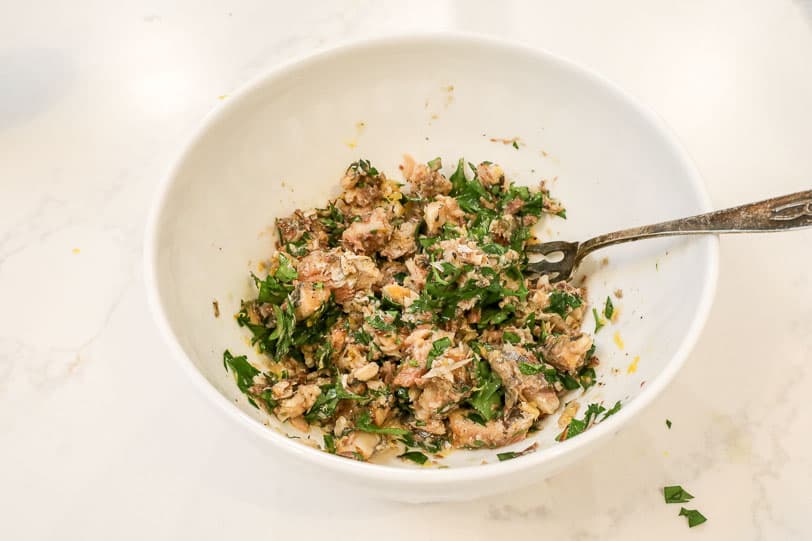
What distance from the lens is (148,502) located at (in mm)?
1669

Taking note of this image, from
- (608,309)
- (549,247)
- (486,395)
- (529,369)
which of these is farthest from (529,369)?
(549,247)

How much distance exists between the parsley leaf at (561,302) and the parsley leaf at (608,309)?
2.8 inches

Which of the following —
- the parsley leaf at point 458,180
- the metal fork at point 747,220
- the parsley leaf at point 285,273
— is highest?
the metal fork at point 747,220

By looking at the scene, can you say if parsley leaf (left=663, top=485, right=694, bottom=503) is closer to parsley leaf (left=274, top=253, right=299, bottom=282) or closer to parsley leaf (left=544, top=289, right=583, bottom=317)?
parsley leaf (left=544, top=289, right=583, bottom=317)

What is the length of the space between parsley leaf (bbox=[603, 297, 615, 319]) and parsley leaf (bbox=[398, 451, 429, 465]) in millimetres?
651

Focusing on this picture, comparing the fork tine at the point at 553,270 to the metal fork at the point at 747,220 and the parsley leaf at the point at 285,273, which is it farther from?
the parsley leaf at the point at 285,273

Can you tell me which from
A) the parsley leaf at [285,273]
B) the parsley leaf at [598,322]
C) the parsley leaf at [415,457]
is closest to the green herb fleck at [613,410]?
the parsley leaf at [598,322]

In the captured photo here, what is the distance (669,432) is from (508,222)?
2.49 feet

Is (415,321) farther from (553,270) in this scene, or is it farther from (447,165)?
(447,165)

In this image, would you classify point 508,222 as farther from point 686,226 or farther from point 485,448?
point 485,448

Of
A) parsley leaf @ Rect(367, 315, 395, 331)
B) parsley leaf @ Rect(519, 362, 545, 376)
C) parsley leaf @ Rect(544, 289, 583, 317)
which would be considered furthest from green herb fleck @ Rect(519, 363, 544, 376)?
parsley leaf @ Rect(367, 315, 395, 331)

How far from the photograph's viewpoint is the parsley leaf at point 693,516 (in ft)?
5.34

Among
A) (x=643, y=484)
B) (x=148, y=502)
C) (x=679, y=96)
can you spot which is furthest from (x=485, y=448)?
(x=679, y=96)

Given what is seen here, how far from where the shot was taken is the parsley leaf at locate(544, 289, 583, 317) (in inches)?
69.5
